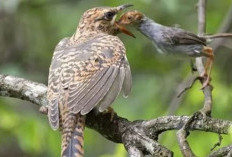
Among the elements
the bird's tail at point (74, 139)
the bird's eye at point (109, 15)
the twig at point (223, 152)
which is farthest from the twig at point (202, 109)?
the bird's eye at point (109, 15)

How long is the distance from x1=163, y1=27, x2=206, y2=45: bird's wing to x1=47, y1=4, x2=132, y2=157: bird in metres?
0.36

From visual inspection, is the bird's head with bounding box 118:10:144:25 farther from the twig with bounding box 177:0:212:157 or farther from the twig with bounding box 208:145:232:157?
the twig with bounding box 208:145:232:157

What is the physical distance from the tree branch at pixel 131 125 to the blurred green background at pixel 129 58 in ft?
4.98

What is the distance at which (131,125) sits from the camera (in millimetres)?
5715

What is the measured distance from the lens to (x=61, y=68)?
20.2ft

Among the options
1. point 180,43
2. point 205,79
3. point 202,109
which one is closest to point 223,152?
point 202,109

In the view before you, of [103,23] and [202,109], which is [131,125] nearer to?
[202,109]

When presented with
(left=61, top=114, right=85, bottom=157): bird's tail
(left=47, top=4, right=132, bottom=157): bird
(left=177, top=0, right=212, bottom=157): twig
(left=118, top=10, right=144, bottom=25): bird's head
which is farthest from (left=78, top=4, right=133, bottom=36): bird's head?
(left=61, top=114, right=85, bottom=157): bird's tail

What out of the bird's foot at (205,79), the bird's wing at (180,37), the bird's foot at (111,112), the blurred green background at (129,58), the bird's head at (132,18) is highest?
the bird's wing at (180,37)

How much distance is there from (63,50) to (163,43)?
0.74 m

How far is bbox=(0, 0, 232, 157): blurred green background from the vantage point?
835 centimetres

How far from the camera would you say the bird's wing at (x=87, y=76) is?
577 cm

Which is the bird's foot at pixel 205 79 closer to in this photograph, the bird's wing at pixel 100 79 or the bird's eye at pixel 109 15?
the bird's wing at pixel 100 79

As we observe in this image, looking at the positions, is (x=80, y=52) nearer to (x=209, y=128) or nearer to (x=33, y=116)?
(x=209, y=128)
